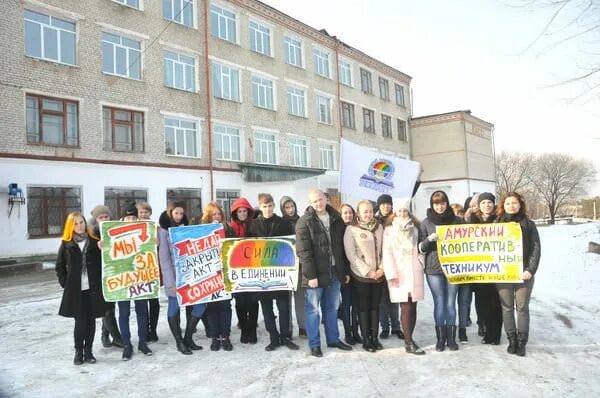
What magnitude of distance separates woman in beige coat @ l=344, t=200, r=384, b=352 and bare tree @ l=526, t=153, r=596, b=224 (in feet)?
220

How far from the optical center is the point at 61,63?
16.0 m

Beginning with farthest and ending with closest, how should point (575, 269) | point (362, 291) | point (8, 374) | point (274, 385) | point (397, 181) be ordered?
point (575, 269), point (397, 181), point (362, 291), point (8, 374), point (274, 385)

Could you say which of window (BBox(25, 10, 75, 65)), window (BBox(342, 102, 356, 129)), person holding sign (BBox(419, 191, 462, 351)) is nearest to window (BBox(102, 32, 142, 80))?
window (BBox(25, 10, 75, 65))

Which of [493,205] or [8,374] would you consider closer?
[8,374]

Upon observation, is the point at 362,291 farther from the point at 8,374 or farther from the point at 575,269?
the point at 575,269

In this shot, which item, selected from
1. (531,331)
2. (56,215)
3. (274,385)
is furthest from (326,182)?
(274,385)

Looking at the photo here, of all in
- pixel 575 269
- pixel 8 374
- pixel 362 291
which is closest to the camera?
pixel 8 374

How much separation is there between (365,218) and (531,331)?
295 centimetres

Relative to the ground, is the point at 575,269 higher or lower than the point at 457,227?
lower

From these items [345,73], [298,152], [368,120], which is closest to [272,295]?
[298,152]

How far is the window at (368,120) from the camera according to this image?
32.7m

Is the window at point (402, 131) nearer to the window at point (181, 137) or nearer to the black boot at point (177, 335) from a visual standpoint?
the window at point (181, 137)

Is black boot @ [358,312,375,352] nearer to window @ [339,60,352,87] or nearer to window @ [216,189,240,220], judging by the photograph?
window @ [216,189,240,220]

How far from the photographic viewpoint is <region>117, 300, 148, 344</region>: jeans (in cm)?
529
